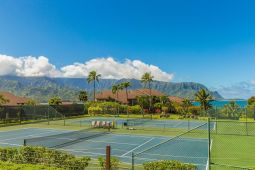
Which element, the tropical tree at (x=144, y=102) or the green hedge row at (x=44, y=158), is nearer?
the green hedge row at (x=44, y=158)

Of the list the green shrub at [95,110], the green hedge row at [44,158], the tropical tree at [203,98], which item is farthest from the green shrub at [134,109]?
the green hedge row at [44,158]

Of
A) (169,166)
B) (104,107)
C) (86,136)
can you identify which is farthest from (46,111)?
(169,166)

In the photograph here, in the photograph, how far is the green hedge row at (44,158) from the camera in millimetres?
11695

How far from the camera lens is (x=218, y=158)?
1772 cm

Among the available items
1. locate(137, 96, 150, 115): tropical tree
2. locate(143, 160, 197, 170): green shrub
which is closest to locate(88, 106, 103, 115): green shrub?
locate(137, 96, 150, 115): tropical tree

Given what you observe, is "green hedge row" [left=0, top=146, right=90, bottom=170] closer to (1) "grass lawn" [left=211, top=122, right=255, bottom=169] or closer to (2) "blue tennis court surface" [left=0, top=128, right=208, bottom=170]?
(2) "blue tennis court surface" [left=0, top=128, right=208, bottom=170]

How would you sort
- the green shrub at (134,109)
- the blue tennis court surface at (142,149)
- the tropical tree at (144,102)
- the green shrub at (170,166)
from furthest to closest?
the tropical tree at (144,102)
the green shrub at (134,109)
the blue tennis court surface at (142,149)
the green shrub at (170,166)

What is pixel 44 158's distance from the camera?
40.3ft

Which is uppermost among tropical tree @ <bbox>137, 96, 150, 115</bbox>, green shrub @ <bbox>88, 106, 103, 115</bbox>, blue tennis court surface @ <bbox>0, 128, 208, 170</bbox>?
tropical tree @ <bbox>137, 96, 150, 115</bbox>

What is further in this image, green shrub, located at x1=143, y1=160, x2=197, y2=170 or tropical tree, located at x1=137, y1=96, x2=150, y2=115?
tropical tree, located at x1=137, y1=96, x2=150, y2=115

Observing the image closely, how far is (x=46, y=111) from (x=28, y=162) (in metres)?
35.7

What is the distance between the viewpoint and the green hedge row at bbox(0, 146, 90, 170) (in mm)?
11695

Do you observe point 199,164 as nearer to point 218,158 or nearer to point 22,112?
point 218,158

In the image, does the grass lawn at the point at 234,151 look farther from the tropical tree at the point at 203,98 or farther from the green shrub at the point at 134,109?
the tropical tree at the point at 203,98
